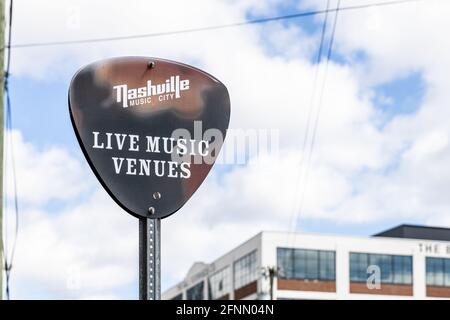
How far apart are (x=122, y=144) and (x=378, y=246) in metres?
71.9

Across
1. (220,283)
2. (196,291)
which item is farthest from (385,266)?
(196,291)

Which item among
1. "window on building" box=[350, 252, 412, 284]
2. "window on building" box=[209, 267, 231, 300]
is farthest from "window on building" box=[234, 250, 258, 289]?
"window on building" box=[350, 252, 412, 284]

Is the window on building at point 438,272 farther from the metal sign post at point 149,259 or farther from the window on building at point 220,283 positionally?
the metal sign post at point 149,259

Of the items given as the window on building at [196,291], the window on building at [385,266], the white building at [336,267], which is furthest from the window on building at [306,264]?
the window on building at [196,291]

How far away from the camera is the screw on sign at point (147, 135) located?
13.4 ft

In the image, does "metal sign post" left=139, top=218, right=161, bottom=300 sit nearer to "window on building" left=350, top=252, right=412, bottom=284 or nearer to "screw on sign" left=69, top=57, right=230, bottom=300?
"screw on sign" left=69, top=57, right=230, bottom=300

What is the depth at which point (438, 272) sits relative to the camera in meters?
75.1

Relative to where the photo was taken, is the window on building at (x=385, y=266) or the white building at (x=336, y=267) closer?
the white building at (x=336, y=267)

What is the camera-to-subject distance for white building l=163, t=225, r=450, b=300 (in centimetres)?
7062

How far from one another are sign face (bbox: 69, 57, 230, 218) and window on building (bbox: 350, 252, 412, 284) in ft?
225

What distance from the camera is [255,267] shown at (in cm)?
7212
